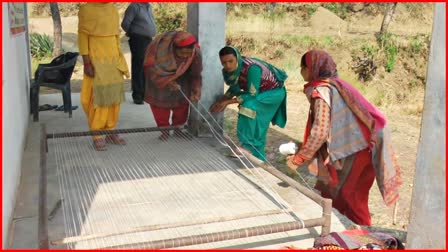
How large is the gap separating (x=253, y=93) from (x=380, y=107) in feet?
23.5

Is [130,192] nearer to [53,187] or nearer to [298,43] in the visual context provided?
[53,187]

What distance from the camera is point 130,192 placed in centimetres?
364

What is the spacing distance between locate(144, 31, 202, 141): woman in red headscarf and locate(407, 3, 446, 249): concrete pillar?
9.58 ft

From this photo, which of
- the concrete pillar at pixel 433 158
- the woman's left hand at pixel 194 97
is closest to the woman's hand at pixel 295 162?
the concrete pillar at pixel 433 158

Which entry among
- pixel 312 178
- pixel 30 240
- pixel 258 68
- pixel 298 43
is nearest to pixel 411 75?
pixel 298 43

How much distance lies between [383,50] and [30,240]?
1375 cm

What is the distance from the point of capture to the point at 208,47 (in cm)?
493

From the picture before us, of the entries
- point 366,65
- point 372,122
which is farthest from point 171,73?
point 366,65

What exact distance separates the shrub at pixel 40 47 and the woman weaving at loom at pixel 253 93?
1208cm

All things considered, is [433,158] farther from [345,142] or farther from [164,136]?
[164,136]

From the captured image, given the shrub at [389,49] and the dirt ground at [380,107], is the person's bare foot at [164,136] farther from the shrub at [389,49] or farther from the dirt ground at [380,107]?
the shrub at [389,49]

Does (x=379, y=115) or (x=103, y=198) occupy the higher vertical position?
(x=379, y=115)

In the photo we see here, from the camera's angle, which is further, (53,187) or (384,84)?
(384,84)

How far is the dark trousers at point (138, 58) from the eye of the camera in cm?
655
